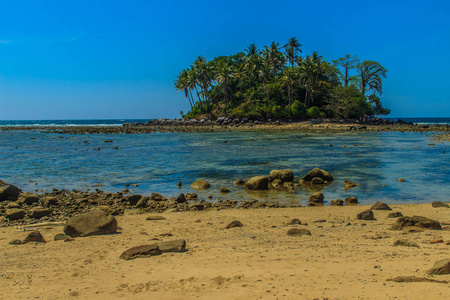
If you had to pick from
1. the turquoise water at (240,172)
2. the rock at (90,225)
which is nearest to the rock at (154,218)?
the rock at (90,225)

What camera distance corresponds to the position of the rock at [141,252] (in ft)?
23.3

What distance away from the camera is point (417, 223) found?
8977mm

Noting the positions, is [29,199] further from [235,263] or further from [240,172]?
[240,172]

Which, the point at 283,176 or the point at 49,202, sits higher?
the point at 283,176

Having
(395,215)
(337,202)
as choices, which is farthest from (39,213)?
(395,215)

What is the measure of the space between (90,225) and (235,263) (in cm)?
434

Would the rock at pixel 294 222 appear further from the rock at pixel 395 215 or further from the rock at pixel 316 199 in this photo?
the rock at pixel 316 199

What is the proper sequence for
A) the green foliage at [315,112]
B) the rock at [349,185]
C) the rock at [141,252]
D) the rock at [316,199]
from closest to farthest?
the rock at [141,252], the rock at [316,199], the rock at [349,185], the green foliage at [315,112]

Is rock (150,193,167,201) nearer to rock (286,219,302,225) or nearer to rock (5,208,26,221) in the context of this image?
rock (5,208,26,221)

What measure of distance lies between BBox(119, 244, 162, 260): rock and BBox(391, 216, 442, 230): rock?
5.92m

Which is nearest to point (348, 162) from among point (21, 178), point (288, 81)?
point (21, 178)

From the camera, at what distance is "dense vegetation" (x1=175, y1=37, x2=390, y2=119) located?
76.6 metres

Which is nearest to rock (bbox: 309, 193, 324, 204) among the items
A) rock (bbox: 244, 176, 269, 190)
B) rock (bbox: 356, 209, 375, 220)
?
rock (bbox: 244, 176, 269, 190)

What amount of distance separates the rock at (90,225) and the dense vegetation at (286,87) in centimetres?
6940
